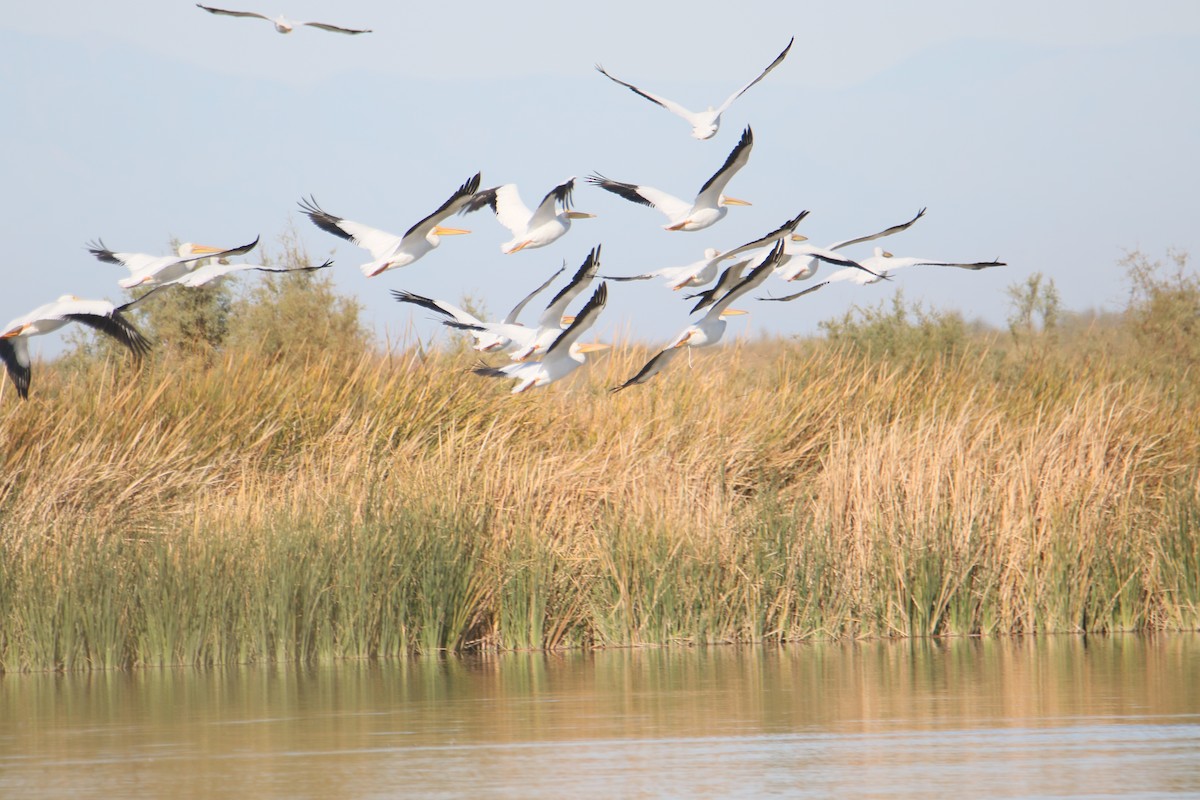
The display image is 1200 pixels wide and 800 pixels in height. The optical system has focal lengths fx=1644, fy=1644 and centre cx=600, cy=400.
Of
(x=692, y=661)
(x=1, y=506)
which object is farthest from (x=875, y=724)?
(x=1, y=506)

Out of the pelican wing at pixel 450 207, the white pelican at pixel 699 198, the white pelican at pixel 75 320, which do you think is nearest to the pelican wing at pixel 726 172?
the white pelican at pixel 699 198

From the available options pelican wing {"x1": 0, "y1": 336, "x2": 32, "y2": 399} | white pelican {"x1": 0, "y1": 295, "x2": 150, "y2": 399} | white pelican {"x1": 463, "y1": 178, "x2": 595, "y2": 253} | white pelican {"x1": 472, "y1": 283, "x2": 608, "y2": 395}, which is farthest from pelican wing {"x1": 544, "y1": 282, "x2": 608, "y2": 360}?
pelican wing {"x1": 0, "y1": 336, "x2": 32, "y2": 399}

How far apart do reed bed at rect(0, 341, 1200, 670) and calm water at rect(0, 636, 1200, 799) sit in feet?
1.79

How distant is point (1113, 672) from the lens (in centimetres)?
1012

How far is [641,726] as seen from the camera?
825 centimetres

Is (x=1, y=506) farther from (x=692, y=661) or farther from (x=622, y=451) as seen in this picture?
(x=692, y=661)

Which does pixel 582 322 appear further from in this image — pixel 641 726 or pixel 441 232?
pixel 641 726

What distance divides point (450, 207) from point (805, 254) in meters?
3.49

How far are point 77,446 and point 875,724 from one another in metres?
9.70

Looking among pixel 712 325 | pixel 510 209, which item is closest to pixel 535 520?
pixel 712 325

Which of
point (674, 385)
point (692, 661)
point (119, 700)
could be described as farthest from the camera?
point (674, 385)

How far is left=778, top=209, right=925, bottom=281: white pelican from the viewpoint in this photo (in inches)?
559

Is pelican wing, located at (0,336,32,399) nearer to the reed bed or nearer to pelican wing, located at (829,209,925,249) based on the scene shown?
the reed bed

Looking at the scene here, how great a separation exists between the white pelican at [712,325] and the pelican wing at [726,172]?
0.76 metres
